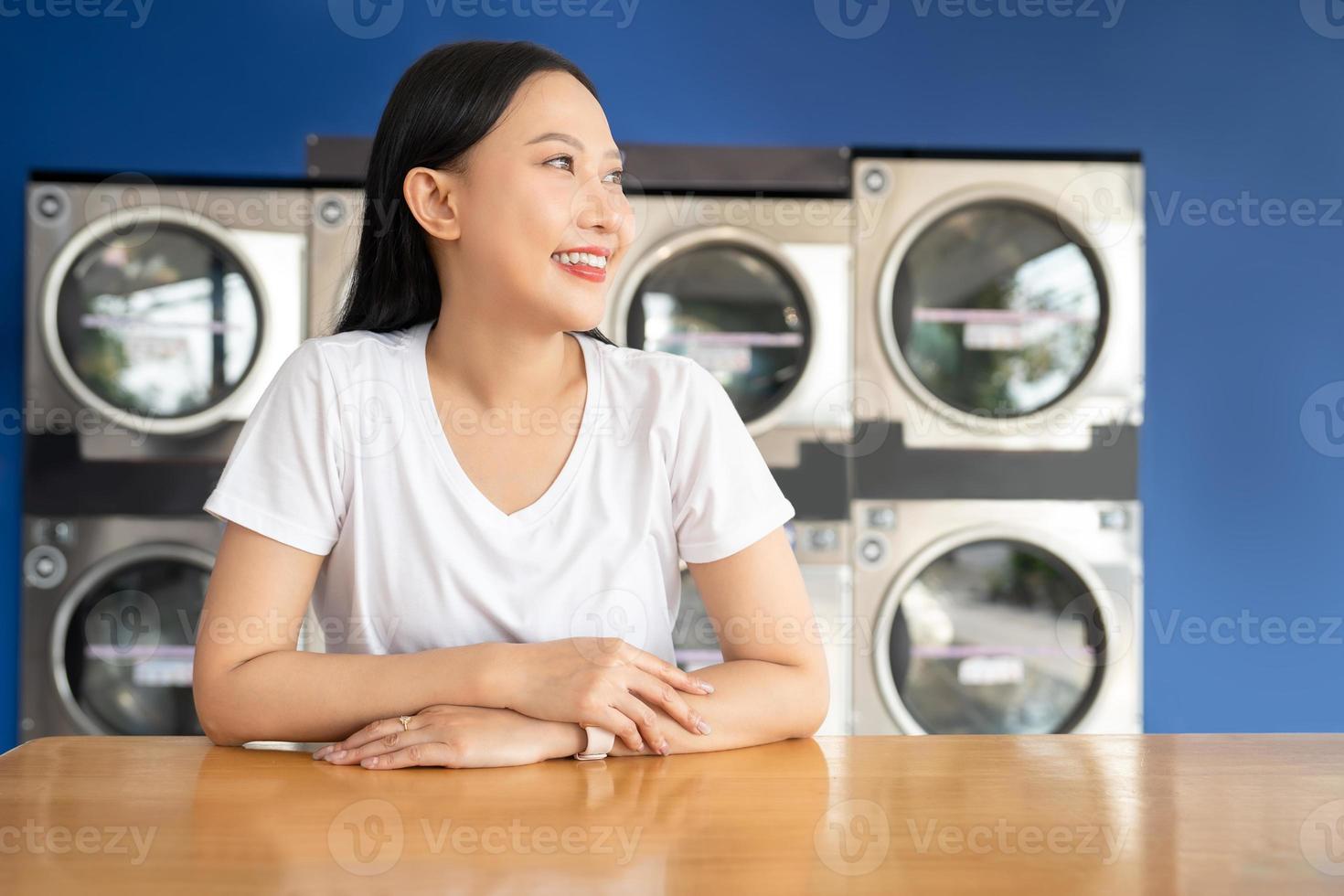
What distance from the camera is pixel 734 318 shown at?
2551mm

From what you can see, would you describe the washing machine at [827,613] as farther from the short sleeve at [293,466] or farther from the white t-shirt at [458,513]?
the short sleeve at [293,466]

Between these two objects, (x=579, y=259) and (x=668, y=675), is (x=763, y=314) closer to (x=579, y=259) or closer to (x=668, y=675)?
(x=579, y=259)

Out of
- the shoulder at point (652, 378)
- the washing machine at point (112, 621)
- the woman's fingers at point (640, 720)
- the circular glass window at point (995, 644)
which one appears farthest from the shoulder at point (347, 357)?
the circular glass window at point (995, 644)

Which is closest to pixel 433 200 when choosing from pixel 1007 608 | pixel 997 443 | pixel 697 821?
pixel 697 821

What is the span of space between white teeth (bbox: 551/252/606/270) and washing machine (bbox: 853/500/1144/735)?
4.62 feet

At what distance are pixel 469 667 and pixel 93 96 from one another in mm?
2164

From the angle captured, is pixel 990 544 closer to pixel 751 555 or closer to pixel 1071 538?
pixel 1071 538

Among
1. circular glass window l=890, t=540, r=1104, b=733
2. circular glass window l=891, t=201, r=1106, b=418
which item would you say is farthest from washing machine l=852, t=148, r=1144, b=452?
circular glass window l=890, t=540, r=1104, b=733

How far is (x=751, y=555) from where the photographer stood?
47.8 inches

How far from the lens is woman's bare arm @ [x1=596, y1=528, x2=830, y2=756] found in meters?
1.04

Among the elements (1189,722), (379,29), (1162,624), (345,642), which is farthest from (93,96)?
(1189,722)

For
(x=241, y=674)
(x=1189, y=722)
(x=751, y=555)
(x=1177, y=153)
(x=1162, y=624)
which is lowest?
(x=1189, y=722)

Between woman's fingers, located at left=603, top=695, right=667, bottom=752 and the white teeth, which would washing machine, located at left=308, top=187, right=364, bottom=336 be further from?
woman's fingers, located at left=603, top=695, right=667, bottom=752

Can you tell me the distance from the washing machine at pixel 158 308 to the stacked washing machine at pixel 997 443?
129 cm
